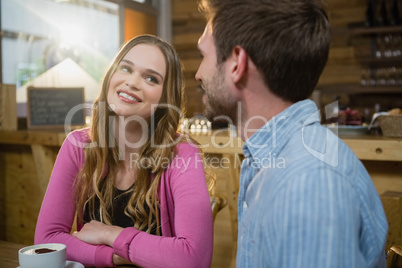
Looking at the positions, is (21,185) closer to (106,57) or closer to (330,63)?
(106,57)

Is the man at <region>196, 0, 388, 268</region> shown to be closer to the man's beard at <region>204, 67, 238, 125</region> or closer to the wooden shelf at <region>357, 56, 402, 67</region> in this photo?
the man's beard at <region>204, 67, 238, 125</region>

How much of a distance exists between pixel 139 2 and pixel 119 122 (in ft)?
12.5

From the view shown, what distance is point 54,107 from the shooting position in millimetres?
2914

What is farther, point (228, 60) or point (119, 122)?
point (119, 122)

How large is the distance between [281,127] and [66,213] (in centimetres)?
95

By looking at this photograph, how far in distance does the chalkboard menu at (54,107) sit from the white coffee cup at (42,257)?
193cm

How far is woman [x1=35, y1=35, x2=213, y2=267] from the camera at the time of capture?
1362 millimetres

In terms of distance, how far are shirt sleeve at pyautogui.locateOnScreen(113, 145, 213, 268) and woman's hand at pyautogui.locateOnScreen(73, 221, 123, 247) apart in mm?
34

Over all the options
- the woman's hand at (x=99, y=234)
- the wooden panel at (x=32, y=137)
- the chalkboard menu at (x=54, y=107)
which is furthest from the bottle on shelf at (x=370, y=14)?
the woman's hand at (x=99, y=234)

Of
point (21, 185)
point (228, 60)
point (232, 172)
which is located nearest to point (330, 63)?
point (232, 172)

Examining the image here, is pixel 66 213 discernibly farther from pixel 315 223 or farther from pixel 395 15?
pixel 395 15

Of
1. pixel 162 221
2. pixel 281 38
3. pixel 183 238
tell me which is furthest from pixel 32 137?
pixel 281 38

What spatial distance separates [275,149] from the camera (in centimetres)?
83

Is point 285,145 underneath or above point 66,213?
above
